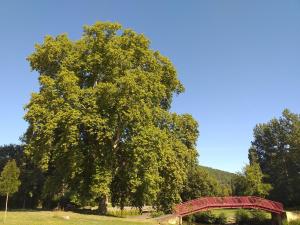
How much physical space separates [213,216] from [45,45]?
29.2 metres

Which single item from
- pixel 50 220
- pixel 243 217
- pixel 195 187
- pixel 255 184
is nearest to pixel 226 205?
pixel 243 217

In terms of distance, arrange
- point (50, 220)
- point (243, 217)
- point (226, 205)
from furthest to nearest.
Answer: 1. point (243, 217)
2. point (226, 205)
3. point (50, 220)

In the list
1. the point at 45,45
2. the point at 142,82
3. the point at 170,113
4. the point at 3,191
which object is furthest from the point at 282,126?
the point at 3,191

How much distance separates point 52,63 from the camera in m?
35.7

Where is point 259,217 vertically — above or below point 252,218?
above

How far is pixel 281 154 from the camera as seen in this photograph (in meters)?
70.3

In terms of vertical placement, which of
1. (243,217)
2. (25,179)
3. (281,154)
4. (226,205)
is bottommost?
(243,217)

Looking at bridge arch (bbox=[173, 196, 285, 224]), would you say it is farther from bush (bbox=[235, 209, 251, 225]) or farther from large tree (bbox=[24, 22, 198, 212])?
bush (bbox=[235, 209, 251, 225])

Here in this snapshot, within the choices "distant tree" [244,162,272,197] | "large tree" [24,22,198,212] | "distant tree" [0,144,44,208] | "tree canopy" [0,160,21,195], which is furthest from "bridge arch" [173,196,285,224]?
"distant tree" [244,162,272,197]

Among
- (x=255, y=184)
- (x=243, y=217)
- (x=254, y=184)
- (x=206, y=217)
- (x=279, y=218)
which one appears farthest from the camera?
(x=254, y=184)

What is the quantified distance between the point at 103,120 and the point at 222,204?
17.3 meters

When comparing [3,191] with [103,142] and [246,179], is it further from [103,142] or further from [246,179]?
[246,179]

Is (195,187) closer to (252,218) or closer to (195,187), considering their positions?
(195,187)

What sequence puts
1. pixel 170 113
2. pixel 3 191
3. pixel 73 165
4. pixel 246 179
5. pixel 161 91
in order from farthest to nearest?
pixel 246 179 < pixel 170 113 < pixel 161 91 < pixel 73 165 < pixel 3 191
